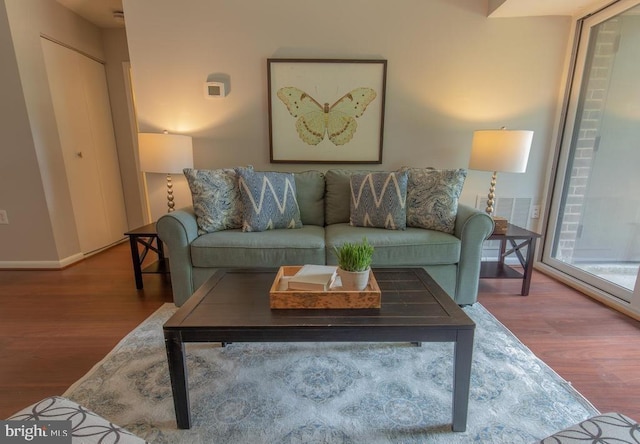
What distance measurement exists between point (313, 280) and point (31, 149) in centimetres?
291

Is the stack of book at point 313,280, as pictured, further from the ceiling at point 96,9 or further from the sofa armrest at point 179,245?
the ceiling at point 96,9

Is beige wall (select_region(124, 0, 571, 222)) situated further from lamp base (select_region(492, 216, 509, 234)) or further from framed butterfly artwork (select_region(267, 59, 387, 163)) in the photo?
lamp base (select_region(492, 216, 509, 234))

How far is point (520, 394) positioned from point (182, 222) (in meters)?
1.97

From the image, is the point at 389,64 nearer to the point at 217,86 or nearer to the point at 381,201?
the point at 381,201

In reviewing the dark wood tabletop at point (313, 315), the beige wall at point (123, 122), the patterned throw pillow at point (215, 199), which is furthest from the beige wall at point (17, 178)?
the dark wood tabletop at point (313, 315)

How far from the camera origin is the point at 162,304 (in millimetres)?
2082

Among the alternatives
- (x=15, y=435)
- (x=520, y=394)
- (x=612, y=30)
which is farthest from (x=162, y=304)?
(x=612, y=30)

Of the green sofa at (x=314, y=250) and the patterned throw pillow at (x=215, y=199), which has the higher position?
the patterned throw pillow at (x=215, y=199)

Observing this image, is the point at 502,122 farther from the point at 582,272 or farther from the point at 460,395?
the point at 460,395

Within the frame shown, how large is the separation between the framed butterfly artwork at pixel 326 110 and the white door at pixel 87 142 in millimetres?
2012

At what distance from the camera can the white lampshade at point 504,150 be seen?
2111 millimetres

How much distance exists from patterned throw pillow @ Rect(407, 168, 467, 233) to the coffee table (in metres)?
0.96

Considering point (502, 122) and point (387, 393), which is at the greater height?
point (502, 122)

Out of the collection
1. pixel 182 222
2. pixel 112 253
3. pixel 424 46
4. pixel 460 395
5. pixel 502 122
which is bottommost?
pixel 112 253
